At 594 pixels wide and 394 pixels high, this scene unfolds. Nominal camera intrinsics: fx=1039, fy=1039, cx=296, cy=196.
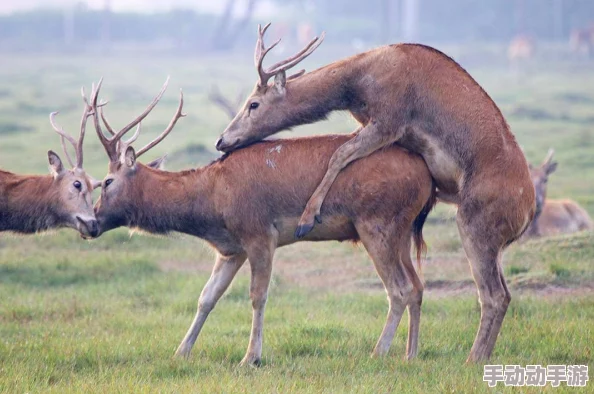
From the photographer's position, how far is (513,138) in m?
8.05

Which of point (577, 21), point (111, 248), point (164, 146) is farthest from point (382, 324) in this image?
point (577, 21)

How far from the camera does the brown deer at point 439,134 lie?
25.7 ft

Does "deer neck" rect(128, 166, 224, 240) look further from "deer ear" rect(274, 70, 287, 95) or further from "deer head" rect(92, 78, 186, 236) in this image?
"deer ear" rect(274, 70, 287, 95)

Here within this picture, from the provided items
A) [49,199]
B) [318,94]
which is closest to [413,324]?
[318,94]

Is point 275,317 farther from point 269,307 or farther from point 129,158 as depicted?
point 129,158

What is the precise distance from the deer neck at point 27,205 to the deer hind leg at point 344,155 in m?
2.21

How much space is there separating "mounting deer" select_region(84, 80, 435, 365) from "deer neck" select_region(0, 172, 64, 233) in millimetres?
483

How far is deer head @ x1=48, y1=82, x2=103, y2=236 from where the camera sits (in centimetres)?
858

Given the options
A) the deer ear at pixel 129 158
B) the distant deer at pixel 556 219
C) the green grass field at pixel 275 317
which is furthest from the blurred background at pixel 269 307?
the distant deer at pixel 556 219

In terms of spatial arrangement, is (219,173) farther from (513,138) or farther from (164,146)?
(164,146)

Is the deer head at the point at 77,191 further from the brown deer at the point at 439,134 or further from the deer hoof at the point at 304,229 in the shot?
the deer hoof at the point at 304,229

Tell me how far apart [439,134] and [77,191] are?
10.1 ft

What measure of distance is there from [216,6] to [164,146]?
57575 millimetres

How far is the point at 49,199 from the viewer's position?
877 centimetres
